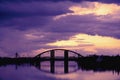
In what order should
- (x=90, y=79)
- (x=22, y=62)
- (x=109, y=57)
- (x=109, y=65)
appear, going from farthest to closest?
(x=22, y=62) < (x=109, y=57) < (x=109, y=65) < (x=90, y=79)

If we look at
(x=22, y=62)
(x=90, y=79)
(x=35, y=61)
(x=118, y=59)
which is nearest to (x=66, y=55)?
(x=118, y=59)

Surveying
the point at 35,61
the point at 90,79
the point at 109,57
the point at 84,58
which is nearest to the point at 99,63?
the point at 109,57

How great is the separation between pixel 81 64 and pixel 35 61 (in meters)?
25.6

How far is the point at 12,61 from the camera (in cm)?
18900

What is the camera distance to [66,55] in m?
153

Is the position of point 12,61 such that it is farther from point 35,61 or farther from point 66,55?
point 66,55

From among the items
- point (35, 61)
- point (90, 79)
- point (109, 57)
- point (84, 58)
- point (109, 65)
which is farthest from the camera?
point (35, 61)

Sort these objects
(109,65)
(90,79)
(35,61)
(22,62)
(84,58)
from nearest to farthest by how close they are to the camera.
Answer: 1. (90,79)
2. (109,65)
3. (84,58)
4. (35,61)
5. (22,62)

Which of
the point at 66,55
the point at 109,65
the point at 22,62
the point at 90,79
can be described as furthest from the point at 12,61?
the point at 90,79

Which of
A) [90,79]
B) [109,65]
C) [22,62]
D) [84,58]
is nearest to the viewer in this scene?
[90,79]

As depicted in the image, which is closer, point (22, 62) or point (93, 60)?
point (93, 60)

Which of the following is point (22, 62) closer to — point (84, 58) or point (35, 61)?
point (35, 61)

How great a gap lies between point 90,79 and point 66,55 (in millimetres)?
72242

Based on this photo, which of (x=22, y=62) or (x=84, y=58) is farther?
(x=22, y=62)
